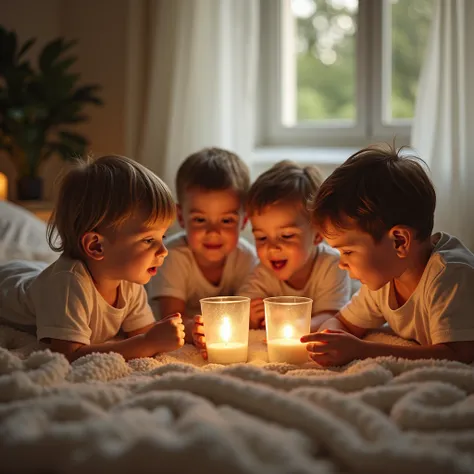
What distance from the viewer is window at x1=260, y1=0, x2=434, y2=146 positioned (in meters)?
3.61

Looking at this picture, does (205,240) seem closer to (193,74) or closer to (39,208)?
(193,74)

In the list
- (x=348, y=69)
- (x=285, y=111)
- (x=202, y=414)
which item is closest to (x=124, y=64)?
(x=285, y=111)

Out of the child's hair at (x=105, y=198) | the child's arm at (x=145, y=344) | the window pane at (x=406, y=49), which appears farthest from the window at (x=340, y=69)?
the child's arm at (x=145, y=344)

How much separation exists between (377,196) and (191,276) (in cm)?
86

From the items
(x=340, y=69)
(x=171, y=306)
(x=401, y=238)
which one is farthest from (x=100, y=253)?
(x=340, y=69)

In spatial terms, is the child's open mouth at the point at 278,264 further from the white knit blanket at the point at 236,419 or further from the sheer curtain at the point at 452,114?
the sheer curtain at the point at 452,114

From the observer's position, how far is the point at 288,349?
1.87 metres

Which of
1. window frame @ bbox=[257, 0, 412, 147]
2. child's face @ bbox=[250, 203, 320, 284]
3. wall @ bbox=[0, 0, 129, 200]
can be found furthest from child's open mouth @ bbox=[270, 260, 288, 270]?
wall @ bbox=[0, 0, 129, 200]

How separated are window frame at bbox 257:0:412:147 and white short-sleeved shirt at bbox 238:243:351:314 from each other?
1327 millimetres

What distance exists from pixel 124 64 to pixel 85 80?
0.26 meters

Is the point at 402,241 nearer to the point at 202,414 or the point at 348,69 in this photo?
the point at 202,414

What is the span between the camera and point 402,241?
6.10ft

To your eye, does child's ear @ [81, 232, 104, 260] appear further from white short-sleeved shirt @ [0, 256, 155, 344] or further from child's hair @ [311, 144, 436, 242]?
→ child's hair @ [311, 144, 436, 242]

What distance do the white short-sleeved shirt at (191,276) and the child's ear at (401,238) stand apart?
753 millimetres
